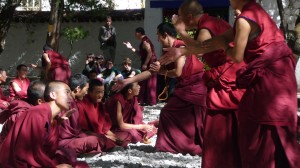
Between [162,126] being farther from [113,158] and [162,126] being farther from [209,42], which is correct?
[209,42]

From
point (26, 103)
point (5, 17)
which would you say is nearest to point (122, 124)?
point (26, 103)

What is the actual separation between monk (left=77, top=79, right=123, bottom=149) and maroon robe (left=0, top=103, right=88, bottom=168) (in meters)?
1.86

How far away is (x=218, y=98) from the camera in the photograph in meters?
4.16

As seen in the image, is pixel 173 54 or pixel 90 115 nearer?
pixel 173 54

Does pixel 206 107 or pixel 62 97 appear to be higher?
pixel 62 97

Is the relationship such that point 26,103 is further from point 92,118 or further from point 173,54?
point 173,54

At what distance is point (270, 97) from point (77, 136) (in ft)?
8.54

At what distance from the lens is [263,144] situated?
345 cm

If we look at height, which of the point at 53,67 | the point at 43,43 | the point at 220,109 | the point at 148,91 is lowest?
the point at 148,91

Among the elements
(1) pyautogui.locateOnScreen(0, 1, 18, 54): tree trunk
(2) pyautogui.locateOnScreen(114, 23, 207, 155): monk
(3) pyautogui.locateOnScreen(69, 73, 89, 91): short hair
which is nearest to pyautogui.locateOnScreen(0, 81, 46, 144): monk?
(3) pyautogui.locateOnScreen(69, 73, 89, 91): short hair

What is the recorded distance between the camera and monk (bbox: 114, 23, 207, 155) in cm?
569

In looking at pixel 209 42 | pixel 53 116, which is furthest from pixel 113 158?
pixel 209 42

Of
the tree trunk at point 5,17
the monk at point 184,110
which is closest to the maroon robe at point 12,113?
the monk at point 184,110

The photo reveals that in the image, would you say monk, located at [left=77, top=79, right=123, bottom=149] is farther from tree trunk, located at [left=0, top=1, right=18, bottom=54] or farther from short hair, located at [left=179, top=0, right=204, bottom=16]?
tree trunk, located at [left=0, top=1, right=18, bottom=54]
